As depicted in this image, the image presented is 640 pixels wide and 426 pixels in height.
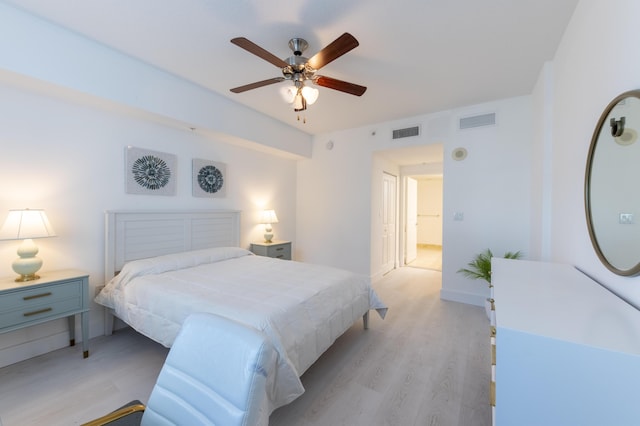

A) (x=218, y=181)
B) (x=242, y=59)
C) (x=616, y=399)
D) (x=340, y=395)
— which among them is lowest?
(x=340, y=395)

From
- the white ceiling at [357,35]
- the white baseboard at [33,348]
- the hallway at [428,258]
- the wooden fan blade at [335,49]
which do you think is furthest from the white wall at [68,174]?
the hallway at [428,258]

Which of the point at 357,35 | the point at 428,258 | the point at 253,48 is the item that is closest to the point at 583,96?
the point at 357,35

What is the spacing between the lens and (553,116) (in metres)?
2.44

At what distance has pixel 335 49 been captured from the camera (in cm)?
172

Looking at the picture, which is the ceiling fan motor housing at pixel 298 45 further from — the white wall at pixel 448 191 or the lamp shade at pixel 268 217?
the lamp shade at pixel 268 217

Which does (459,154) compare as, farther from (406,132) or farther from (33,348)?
(33,348)

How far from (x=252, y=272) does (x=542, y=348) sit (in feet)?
7.52

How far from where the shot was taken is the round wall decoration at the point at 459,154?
3613 millimetres

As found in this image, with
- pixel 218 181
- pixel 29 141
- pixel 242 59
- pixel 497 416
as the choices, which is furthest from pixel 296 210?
pixel 497 416

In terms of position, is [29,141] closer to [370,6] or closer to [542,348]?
[370,6]

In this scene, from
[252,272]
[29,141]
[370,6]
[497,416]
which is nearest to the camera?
[497,416]

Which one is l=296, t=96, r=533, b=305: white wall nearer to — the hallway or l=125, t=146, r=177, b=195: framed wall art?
the hallway

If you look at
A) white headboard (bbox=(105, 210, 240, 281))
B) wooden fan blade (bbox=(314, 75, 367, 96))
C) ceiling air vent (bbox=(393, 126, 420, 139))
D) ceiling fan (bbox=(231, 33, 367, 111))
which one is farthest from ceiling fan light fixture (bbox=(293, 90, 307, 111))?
ceiling air vent (bbox=(393, 126, 420, 139))

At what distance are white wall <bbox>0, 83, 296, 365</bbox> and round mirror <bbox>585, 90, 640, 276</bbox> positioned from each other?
375 cm
